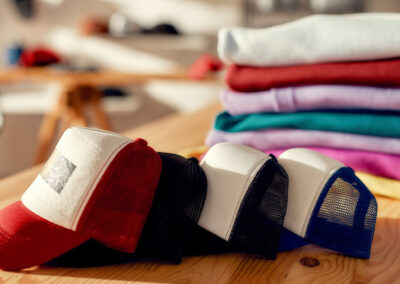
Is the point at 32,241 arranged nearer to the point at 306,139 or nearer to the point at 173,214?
the point at 173,214

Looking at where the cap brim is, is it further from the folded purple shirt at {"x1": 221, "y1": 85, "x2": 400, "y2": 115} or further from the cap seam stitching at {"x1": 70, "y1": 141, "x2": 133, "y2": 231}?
the folded purple shirt at {"x1": 221, "y1": 85, "x2": 400, "y2": 115}

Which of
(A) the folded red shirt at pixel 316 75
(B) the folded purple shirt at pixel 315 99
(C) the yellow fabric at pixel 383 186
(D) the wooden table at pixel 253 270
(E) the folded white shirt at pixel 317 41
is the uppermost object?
(E) the folded white shirt at pixel 317 41

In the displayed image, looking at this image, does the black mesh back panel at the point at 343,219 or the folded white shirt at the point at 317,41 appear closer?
the black mesh back panel at the point at 343,219

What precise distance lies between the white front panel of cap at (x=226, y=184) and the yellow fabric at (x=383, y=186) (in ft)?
0.69

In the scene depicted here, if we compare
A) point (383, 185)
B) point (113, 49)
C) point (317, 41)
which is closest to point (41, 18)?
point (113, 49)

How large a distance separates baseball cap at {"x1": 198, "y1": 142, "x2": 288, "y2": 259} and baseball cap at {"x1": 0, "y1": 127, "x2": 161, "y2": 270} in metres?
0.05

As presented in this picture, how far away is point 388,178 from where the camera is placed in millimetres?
563

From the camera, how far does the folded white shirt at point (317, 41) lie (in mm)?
551

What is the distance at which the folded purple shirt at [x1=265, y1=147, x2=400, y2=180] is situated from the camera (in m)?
0.56

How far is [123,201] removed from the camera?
1.21 ft

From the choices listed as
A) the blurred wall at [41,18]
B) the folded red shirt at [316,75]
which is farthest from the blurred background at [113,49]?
the folded red shirt at [316,75]

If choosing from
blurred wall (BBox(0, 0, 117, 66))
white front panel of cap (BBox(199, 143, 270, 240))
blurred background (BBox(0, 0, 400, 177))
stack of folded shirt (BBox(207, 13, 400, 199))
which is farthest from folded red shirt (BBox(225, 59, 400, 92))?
blurred wall (BBox(0, 0, 117, 66))

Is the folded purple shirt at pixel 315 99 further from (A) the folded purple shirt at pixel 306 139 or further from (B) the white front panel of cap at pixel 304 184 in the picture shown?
(B) the white front panel of cap at pixel 304 184

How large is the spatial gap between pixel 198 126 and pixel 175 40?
6.24 feet
